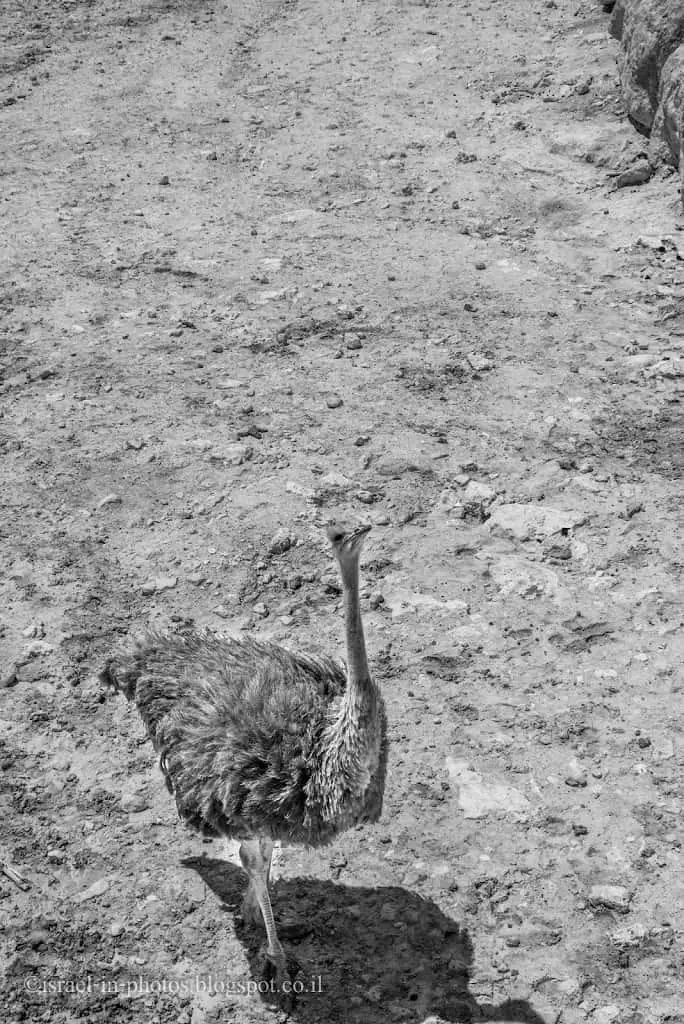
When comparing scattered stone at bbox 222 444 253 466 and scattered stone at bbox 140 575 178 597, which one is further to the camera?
scattered stone at bbox 222 444 253 466

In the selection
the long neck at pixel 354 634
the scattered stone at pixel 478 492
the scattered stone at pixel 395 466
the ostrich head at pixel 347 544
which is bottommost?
the scattered stone at pixel 478 492

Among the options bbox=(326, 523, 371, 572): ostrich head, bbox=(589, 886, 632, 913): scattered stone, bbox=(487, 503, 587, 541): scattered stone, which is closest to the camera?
bbox=(326, 523, 371, 572): ostrich head

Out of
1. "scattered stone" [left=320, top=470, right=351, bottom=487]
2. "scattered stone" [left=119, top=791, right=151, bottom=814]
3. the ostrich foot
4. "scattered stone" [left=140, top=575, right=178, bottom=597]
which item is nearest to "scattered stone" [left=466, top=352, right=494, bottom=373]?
"scattered stone" [left=320, top=470, right=351, bottom=487]

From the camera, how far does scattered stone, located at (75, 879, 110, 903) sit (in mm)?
5504

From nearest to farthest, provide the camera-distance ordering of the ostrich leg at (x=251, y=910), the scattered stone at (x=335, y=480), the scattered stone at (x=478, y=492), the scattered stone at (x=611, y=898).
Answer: the scattered stone at (x=611, y=898) → the ostrich leg at (x=251, y=910) → the scattered stone at (x=478, y=492) → the scattered stone at (x=335, y=480)

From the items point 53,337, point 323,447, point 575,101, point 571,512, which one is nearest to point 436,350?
point 323,447

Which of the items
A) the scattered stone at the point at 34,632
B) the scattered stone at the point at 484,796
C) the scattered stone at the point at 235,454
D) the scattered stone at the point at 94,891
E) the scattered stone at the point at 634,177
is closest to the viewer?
the scattered stone at the point at 94,891

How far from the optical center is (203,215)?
11594 mm

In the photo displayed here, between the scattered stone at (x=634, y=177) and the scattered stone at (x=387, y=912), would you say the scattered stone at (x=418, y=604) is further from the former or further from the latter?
the scattered stone at (x=634, y=177)

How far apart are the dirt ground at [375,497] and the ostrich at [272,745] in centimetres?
67

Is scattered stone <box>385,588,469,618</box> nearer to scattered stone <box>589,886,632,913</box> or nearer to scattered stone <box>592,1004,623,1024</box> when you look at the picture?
scattered stone <box>589,886,632,913</box>

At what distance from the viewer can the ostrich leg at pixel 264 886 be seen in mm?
5125

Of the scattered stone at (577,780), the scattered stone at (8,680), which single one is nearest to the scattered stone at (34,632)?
the scattered stone at (8,680)

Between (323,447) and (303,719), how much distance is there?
354 cm
